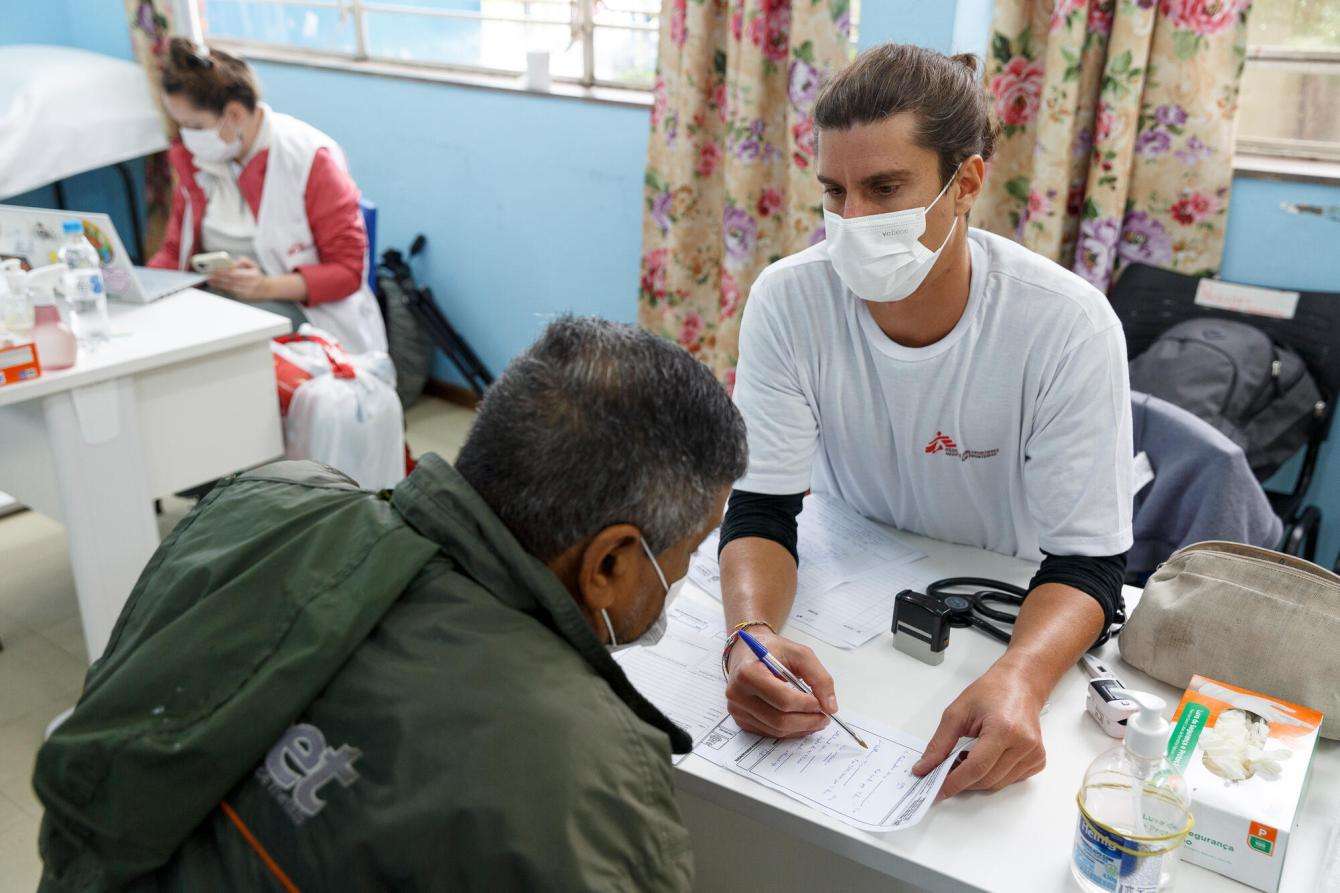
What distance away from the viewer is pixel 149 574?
35.6 inches

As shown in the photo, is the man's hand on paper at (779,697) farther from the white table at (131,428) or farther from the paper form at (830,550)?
the white table at (131,428)

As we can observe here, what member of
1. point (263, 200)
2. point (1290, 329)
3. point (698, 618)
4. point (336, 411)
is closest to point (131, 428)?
point (336, 411)

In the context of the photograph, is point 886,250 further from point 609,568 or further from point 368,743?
point 368,743

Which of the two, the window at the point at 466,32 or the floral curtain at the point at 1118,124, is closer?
the floral curtain at the point at 1118,124

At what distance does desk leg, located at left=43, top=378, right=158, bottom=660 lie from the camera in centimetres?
205

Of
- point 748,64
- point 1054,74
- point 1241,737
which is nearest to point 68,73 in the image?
point 748,64

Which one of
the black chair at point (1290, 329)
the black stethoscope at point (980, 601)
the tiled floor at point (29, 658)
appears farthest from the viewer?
the black chair at point (1290, 329)

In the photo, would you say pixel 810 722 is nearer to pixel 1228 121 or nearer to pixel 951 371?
pixel 951 371

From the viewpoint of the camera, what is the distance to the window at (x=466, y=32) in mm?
3402

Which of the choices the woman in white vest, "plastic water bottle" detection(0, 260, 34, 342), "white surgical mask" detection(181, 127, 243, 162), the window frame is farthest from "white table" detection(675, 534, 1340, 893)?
"white surgical mask" detection(181, 127, 243, 162)

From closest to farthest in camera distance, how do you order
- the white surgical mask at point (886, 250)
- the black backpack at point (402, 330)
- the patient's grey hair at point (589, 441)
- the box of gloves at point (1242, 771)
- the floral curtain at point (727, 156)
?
the patient's grey hair at point (589, 441) → the box of gloves at point (1242, 771) → the white surgical mask at point (886, 250) → the floral curtain at point (727, 156) → the black backpack at point (402, 330)

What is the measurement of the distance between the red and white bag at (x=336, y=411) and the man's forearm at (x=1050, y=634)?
1592 millimetres

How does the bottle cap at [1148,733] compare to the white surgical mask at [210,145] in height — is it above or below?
below

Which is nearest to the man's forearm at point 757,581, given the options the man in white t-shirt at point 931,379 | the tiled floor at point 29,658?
the man in white t-shirt at point 931,379
